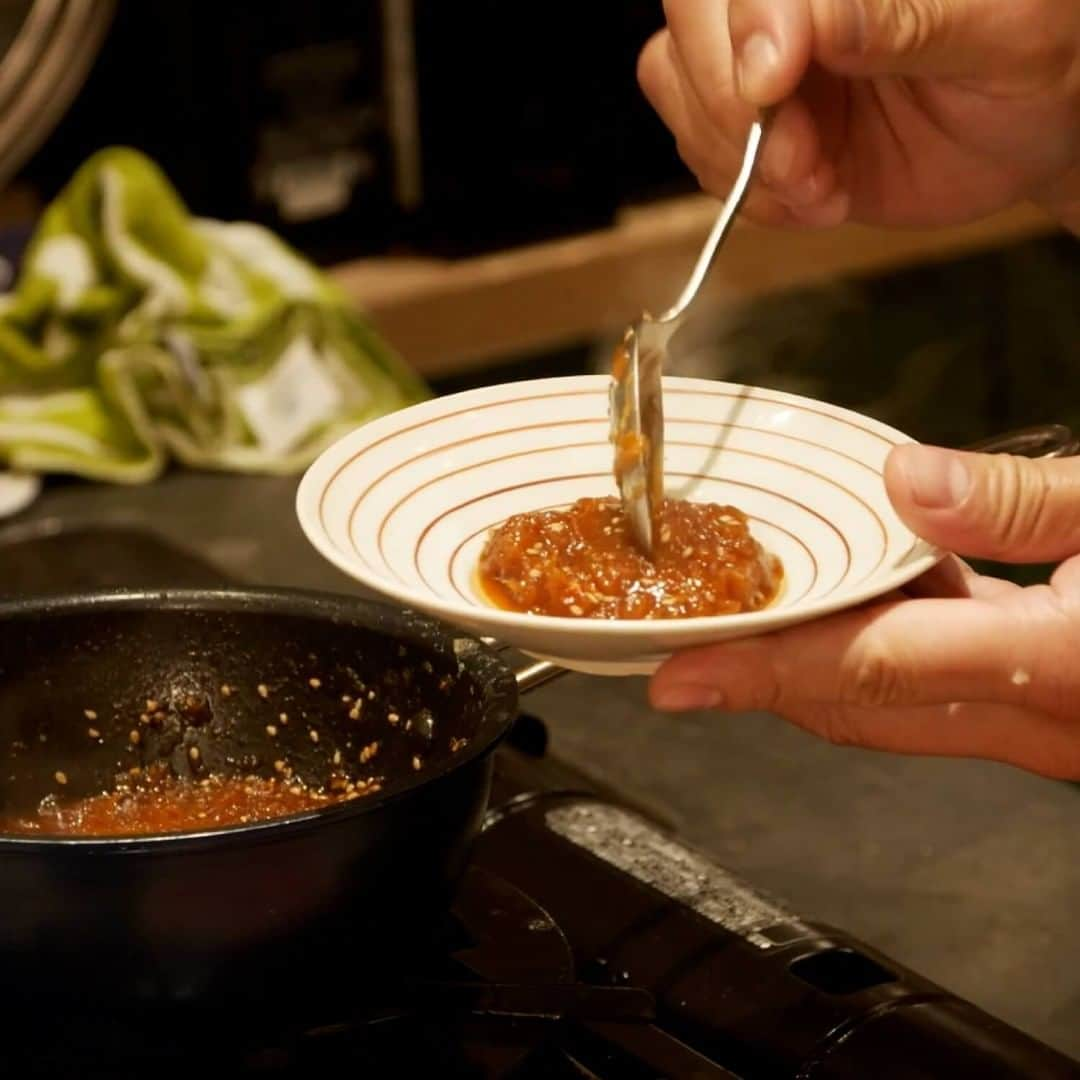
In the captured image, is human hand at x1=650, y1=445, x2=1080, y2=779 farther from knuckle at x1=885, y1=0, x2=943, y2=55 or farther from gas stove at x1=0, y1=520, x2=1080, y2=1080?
knuckle at x1=885, y1=0, x2=943, y2=55

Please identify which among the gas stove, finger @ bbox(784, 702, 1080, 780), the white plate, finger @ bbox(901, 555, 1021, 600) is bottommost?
the gas stove

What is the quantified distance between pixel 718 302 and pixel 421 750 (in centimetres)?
134

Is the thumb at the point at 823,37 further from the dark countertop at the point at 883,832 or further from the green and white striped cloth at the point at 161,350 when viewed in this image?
the green and white striped cloth at the point at 161,350

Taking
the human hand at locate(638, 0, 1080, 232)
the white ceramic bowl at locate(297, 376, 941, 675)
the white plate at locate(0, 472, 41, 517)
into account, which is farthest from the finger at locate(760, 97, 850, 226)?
the white plate at locate(0, 472, 41, 517)

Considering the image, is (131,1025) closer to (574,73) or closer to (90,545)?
(90,545)

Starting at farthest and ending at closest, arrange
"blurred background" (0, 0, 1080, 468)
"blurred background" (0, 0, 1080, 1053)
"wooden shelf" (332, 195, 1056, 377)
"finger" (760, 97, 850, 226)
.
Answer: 1. "wooden shelf" (332, 195, 1056, 377)
2. "blurred background" (0, 0, 1080, 468)
3. "blurred background" (0, 0, 1080, 1053)
4. "finger" (760, 97, 850, 226)

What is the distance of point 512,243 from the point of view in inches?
69.8

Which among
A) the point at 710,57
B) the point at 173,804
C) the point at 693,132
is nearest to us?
the point at 173,804

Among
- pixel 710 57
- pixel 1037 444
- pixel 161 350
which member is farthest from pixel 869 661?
pixel 161 350

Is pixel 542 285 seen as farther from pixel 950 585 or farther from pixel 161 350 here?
pixel 950 585

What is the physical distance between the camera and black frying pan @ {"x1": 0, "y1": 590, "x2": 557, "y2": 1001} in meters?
0.60

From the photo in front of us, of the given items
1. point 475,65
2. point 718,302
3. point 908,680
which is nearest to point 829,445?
point 908,680

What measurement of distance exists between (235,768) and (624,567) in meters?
0.20

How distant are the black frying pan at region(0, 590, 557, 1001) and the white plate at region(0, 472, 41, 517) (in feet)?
2.27
